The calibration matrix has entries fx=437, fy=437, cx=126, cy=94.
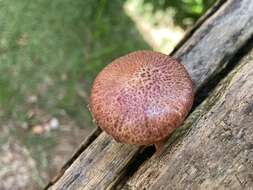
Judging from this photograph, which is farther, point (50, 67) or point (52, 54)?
point (50, 67)

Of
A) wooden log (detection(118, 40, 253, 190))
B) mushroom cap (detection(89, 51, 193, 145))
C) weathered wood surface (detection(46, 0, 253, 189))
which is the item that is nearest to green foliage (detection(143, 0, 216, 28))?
weathered wood surface (detection(46, 0, 253, 189))

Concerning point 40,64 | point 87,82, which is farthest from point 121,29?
point 40,64

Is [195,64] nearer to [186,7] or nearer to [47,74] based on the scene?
[186,7]

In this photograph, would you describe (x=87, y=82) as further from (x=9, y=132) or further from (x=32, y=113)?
(x=9, y=132)

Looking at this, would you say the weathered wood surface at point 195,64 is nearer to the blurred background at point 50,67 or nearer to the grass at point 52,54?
the blurred background at point 50,67

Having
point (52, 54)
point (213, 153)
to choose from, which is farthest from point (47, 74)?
point (213, 153)

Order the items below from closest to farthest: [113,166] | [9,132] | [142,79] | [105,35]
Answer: [142,79] < [113,166] < [9,132] < [105,35]
